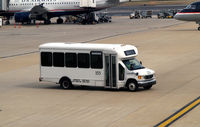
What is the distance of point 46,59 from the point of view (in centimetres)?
3086

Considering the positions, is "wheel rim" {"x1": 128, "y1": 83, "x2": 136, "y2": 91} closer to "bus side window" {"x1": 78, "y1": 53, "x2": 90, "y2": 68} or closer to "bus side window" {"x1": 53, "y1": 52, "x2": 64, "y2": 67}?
"bus side window" {"x1": 78, "y1": 53, "x2": 90, "y2": 68}

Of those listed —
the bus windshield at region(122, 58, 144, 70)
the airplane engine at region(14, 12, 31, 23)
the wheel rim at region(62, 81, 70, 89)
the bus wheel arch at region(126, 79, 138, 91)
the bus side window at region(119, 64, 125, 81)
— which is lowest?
the wheel rim at region(62, 81, 70, 89)

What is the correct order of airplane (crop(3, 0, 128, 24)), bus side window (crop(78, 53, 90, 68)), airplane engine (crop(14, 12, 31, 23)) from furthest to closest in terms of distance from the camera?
airplane engine (crop(14, 12, 31, 23))
airplane (crop(3, 0, 128, 24))
bus side window (crop(78, 53, 90, 68))

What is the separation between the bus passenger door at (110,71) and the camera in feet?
94.0

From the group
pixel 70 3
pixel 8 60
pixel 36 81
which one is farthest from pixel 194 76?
pixel 70 3

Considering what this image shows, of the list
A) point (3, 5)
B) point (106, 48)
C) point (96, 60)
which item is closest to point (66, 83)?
point (96, 60)

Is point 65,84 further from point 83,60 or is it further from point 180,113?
point 180,113

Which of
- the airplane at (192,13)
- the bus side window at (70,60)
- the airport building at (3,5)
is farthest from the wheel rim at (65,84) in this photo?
the airport building at (3,5)

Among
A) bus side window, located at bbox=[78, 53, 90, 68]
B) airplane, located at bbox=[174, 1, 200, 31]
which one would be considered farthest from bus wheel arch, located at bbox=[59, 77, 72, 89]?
airplane, located at bbox=[174, 1, 200, 31]

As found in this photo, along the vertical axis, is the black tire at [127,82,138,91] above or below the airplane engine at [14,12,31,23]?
below

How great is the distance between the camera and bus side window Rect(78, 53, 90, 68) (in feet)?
96.5

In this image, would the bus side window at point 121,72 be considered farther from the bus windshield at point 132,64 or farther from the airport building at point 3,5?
the airport building at point 3,5

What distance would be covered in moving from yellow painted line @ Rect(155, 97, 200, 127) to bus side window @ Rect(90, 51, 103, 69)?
5.72m

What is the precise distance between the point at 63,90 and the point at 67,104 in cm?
438
